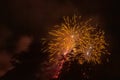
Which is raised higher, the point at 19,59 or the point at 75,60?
the point at 19,59

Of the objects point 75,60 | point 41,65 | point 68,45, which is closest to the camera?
point 75,60

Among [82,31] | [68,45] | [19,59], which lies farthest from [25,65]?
[82,31]

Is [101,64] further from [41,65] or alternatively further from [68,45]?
[41,65]

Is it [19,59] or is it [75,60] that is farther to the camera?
[19,59]

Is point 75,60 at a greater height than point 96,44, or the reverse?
point 96,44

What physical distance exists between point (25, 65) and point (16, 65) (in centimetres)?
105

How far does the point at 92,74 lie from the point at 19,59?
11134mm

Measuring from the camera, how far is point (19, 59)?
33.0 meters

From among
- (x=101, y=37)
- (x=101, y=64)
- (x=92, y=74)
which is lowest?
(x=92, y=74)

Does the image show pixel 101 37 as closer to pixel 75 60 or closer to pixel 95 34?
pixel 95 34

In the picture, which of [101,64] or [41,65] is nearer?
[101,64]

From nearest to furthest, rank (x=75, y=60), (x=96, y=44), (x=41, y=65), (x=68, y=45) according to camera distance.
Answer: (x=75, y=60) → (x=96, y=44) → (x=68, y=45) → (x=41, y=65)

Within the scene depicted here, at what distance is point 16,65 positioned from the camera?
32125mm

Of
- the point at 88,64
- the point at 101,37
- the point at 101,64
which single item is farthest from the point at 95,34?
the point at 88,64
